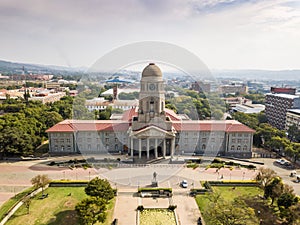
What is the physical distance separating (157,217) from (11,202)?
17.7 meters

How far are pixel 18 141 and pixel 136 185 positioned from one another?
934 inches

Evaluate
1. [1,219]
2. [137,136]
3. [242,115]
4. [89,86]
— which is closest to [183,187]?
[137,136]

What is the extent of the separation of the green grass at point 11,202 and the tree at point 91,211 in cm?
949

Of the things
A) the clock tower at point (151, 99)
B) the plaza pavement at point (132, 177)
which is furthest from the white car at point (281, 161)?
the clock tower at point (151, 99)

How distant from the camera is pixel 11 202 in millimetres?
28547

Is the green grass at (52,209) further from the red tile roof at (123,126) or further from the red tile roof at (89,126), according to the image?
the red tile roof at (123,126)

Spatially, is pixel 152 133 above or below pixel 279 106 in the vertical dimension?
Result: below

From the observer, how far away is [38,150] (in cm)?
4841

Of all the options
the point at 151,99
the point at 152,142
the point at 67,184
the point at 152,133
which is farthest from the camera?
the point at 151,99

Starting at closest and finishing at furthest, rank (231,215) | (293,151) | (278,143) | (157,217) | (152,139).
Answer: (231,215) < (157,217) < (293,151) < (152,139) < (278,143)

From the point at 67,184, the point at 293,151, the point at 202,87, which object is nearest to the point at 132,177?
the point at 67,184

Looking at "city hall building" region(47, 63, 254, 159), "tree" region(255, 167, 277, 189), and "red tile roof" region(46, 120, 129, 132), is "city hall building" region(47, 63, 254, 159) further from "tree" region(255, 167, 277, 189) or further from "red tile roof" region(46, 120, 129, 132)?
"tree" region(255, 167, 277, 189)

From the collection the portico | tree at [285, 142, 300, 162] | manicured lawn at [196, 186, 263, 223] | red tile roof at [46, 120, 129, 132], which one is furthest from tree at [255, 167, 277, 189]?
red tile roof at [46, 120, 129, 132]

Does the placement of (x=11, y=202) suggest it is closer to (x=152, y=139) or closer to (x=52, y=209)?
(x=52, y=209)
